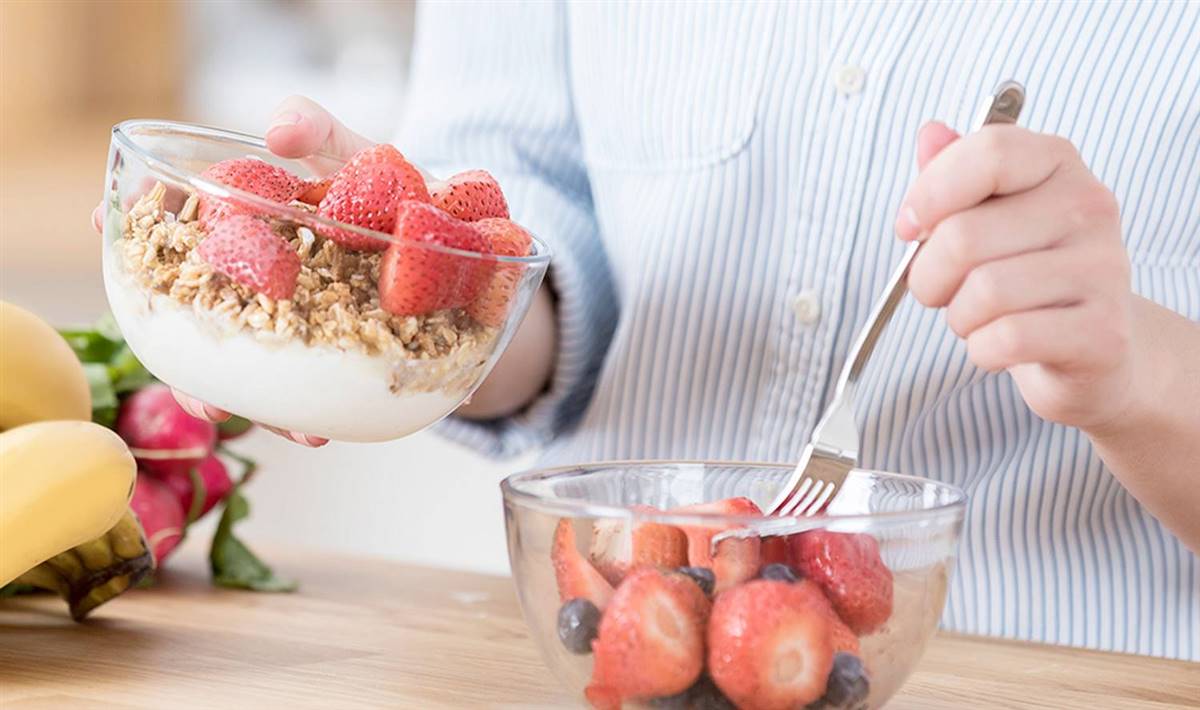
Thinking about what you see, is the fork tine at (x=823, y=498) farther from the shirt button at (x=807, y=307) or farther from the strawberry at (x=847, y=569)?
the shirt button at (x=807, y=307)

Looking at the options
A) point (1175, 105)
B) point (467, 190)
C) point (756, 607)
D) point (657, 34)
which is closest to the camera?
point (756, 607)

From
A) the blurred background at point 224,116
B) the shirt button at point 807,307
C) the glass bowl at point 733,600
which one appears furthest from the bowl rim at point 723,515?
the blurred background at point 224,116

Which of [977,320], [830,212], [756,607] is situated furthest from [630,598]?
[830,212]

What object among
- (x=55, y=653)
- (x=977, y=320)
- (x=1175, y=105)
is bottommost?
(x=55, y=653)

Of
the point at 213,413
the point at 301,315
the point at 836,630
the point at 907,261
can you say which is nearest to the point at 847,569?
the point at 836,630

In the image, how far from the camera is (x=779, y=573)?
1.59ft

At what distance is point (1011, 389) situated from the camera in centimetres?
87

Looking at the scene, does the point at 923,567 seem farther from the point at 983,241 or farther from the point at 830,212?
the point at 830,212

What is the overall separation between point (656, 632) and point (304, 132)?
1.08ft

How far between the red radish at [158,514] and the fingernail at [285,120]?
0.82ft

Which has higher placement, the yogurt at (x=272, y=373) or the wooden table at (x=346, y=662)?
the yogurt at (x=272, y=373)

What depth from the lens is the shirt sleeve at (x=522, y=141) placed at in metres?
0.99

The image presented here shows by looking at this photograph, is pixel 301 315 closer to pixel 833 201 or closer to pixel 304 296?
pixel 304 296

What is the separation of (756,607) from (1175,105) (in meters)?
0.50
